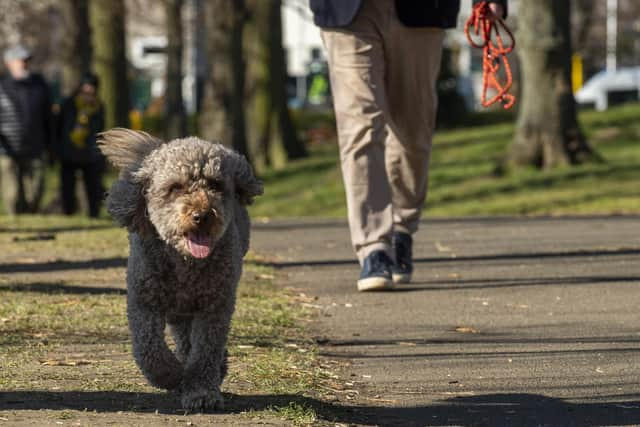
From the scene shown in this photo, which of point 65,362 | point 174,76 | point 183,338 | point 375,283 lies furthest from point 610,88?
point 183,338

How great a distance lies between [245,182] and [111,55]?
23812 millimetres

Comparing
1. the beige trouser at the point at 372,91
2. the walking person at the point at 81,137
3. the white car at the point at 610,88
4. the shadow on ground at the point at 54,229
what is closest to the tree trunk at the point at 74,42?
the walking person at the point at 81,137

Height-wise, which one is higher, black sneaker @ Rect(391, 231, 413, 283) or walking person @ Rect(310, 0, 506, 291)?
walking person @ Rect(310, 0, 506, 291)

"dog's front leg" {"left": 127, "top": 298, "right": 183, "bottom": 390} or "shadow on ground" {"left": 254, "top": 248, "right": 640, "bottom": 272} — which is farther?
"shadow on ground" {"left": 254, "top": 248, "right": 640, "bottom": 272}

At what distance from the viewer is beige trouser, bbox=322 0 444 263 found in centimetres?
833

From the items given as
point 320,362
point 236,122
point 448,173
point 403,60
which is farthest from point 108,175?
point 320,362

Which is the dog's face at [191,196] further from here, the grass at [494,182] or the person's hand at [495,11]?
the grass at [494,182]

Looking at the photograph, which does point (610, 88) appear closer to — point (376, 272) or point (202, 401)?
point (376, 272)

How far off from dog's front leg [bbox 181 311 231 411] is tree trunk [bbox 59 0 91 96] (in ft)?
68.0

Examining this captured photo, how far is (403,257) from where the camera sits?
8750 mm

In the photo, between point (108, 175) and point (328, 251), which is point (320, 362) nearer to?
point (328, 251)

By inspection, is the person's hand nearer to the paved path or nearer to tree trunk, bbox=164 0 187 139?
the paved path

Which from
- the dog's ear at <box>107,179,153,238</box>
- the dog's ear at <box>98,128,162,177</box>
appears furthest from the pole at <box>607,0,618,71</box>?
the dog's ear at <box>107,179,153,238</box>

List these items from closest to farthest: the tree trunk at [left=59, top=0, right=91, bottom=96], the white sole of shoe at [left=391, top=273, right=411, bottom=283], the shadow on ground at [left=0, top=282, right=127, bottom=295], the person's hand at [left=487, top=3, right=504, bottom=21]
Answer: the shadow on ground at [left=0, top=282, right=127, bottom=295] → the white sole of shoe at [left=391, top=273, right=411, bottom=283] → the person's hand at [left=487, top=3, right=504, bottom=21] → the tree trunk at [left=59, top=0, right=91, bottom=96]
